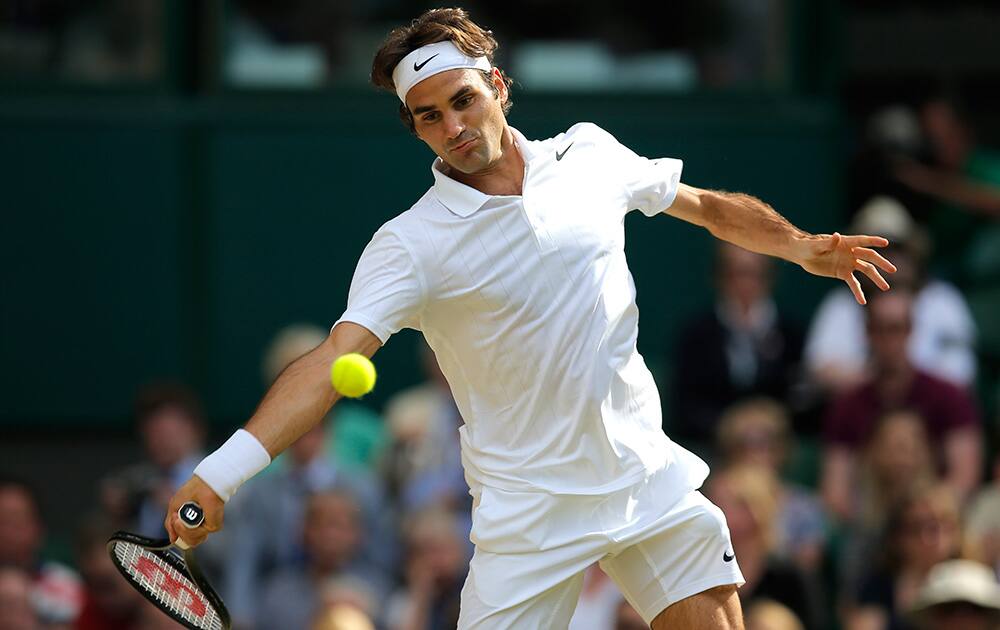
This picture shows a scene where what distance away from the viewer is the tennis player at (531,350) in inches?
182

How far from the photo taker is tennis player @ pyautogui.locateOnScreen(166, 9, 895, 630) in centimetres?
463

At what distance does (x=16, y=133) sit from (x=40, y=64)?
0.36m

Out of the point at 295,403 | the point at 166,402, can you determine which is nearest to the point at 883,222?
the point at 166,402

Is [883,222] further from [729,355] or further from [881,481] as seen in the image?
[881,481]

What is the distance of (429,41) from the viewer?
4711 millimetres

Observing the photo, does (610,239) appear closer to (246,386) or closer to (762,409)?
(762,409)

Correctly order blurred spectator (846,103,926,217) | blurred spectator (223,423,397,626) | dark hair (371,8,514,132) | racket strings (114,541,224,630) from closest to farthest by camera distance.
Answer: racket strings (114,541,224,630), dark hair (371,8,514,132), blurred spectator (223,423,397,626), blurred spectator (846,103,926,217)

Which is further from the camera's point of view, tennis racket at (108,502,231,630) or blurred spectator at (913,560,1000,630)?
blurred spectator at (913,560,1000,630)

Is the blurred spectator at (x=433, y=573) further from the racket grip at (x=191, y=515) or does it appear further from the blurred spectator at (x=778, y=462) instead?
the racket grip at (x=191, y=515)

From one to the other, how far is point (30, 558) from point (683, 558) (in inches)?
150

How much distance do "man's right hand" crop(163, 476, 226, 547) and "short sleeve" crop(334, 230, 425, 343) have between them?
20.4 inches

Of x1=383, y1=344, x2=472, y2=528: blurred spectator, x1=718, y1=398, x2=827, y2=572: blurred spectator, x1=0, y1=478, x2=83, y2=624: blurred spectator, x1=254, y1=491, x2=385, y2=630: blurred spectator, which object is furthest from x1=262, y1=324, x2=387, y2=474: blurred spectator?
x1=718, y1=398, x2=827, y2=572: blurred spectator

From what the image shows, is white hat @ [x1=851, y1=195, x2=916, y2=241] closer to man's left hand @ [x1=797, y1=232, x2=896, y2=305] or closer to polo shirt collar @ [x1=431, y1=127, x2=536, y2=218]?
man's left hand @ [x1=797, y1=232, x2=896, y2=305]

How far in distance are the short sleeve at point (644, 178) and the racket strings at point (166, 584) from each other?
1.45 metres
